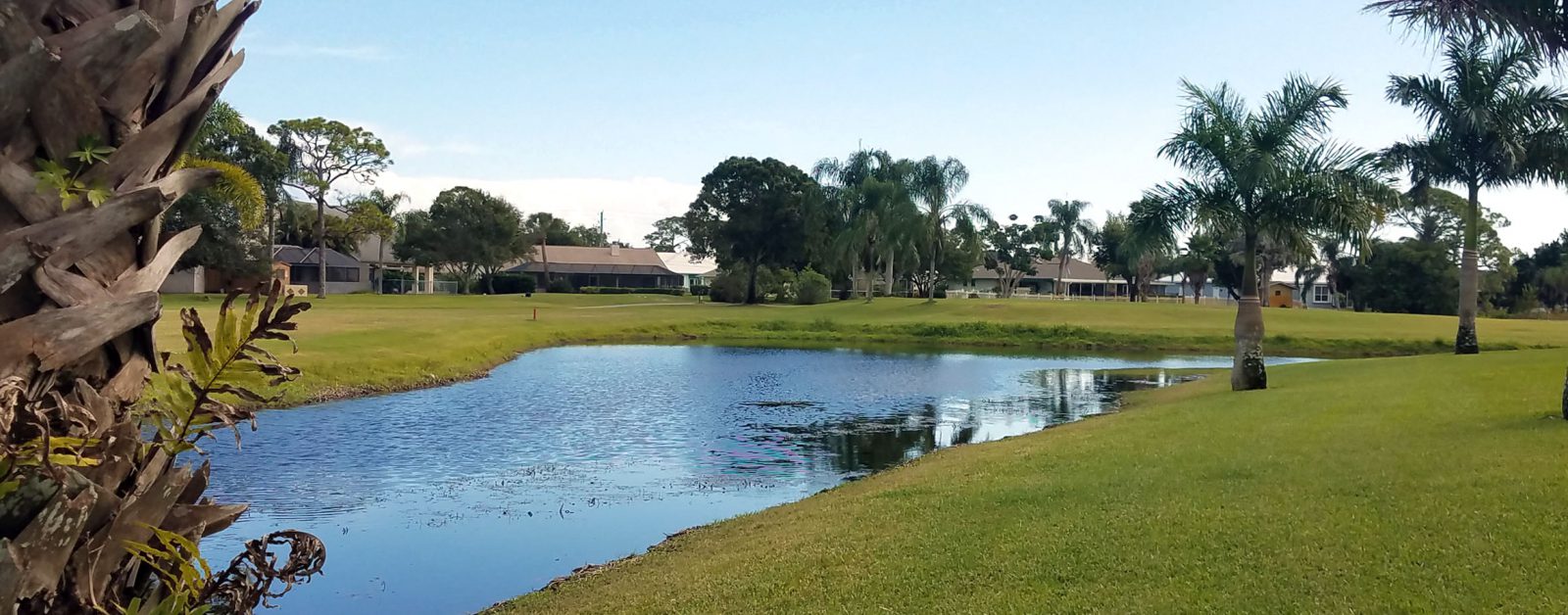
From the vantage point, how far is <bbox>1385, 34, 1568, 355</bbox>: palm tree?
29.8m

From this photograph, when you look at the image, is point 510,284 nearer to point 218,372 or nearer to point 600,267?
point 600,267

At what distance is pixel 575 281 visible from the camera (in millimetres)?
118250

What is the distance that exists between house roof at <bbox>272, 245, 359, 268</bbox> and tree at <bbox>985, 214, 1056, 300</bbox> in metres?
64.0

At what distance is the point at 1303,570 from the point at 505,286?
319 ft

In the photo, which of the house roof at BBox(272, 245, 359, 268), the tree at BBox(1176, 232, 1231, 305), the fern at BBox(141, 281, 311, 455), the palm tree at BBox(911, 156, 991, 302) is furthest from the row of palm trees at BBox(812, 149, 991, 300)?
the fern at BBox(141, 281, 311, 455)

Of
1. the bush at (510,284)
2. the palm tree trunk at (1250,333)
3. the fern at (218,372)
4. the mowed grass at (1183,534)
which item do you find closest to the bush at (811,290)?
the bush at (510,284)

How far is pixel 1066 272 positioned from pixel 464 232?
6933 cm

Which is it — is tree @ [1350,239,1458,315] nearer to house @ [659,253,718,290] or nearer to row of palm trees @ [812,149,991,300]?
row of palm trees @ [812,149,991,300]

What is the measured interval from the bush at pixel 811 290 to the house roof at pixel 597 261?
38.4 metres

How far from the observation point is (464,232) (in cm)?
9719

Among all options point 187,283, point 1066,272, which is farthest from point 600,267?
point 1066,272

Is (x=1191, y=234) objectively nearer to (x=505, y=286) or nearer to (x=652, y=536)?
(x=652, y=536)

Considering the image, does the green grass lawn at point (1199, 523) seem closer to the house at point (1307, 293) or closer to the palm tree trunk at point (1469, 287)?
the palm tree trunk at point (1469, 287)

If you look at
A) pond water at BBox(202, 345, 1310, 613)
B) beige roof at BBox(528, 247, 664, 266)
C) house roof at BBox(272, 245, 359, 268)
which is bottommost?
pond water at BBox(202, 345, 1310, 613)
